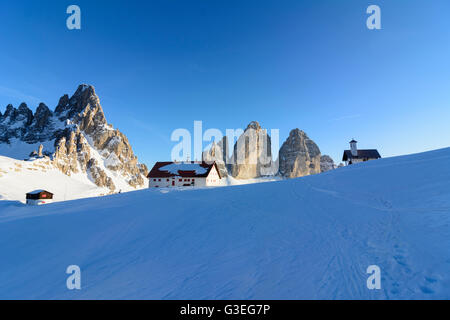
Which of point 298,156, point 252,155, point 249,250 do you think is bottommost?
point 249,250

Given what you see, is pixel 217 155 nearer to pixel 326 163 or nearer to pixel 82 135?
pixel 326 163

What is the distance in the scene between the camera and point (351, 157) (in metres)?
52.8

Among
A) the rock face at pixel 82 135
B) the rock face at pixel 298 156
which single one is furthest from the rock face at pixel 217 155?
the rock face at pixel 82 135

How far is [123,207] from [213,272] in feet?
37.8

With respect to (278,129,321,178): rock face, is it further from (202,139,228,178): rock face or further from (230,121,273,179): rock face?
(202,139,228,178): rock face

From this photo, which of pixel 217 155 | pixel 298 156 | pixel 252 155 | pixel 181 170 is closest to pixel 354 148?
pixel 181 170

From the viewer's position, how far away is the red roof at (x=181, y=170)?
4562 centimetres

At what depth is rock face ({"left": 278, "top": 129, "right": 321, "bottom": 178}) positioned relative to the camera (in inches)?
4870

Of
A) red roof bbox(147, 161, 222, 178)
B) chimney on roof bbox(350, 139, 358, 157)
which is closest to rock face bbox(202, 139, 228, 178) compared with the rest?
red roof bbox(147, 161, 222, 178)

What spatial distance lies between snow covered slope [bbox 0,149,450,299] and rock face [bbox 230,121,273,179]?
378 feet

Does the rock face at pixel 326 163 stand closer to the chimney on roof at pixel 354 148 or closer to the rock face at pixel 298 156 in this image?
the rock face at pixel 298 156

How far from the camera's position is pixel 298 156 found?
124562mm

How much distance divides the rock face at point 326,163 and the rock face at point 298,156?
11.1 metres

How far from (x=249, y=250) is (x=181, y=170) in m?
41.9
